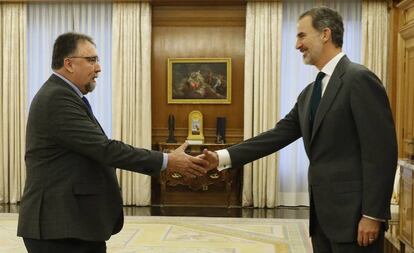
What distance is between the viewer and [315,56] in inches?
97.0

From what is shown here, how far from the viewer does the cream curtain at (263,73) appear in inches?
307

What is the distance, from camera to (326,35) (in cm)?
243

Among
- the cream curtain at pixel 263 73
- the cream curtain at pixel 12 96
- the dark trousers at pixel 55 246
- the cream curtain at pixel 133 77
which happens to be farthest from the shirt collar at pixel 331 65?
the cream curtain at pixel 12 96

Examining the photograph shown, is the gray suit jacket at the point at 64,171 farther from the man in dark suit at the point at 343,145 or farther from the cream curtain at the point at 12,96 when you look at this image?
the cream curtain at the point at 12,96

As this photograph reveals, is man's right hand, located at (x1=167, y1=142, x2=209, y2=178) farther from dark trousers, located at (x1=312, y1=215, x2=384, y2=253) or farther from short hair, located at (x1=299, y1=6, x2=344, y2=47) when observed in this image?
short hair, located at (x1=299, y1=6, x2=344, y2=47)

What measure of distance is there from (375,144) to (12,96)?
22.8ft

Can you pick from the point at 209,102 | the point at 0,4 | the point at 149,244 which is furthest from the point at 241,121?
the point at 0,4

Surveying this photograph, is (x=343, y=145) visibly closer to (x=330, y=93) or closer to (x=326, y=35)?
(x=330, y=93)

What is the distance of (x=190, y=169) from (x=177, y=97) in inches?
196

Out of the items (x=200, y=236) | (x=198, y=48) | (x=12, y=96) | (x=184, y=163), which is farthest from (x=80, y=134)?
(x=12, y=96)

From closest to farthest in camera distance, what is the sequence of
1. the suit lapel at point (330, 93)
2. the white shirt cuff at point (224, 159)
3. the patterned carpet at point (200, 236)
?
the suit lapel at point (330, 93) < the white shirt cuff at point (224, 159) < the patterned carpet at point (200, 236)

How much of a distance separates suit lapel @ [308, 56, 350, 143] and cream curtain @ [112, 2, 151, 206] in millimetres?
5749

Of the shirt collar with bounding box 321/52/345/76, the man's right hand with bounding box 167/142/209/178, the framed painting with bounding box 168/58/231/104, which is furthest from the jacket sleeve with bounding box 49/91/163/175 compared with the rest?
the framed painting with bounding box 168/58/231/104

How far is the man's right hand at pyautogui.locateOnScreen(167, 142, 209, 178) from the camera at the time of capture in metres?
2.89
